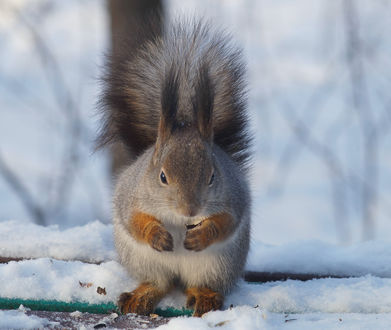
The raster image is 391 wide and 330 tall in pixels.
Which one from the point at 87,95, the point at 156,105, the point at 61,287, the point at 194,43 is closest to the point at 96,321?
the point at 61,287

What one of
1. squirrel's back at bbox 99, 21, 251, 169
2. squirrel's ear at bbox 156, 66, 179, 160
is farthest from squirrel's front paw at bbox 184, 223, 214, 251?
squirrel's back at bbox 99, 21, 251, 169

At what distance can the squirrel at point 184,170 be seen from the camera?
1.60 m

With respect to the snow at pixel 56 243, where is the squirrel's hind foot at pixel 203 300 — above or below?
below

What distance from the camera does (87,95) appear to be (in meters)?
5.79

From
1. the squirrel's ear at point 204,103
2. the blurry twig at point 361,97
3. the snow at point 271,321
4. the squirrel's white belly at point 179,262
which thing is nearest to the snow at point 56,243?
the squirrel's white belly at point 179,262

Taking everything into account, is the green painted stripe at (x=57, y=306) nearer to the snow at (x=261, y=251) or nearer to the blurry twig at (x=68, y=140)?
the snow at (x=261, y=251)

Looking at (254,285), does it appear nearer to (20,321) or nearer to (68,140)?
(20,321)

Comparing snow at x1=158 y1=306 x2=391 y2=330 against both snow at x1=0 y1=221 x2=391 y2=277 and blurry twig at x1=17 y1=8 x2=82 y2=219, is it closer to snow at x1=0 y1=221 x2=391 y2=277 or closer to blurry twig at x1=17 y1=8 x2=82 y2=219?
snow at x1=0 y1=221 x2=391 y2=277

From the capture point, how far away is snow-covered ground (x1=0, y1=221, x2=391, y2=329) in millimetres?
1449

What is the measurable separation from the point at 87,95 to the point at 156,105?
392cm

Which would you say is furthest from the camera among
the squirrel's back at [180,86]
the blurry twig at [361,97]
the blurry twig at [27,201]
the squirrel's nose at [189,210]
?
the blurry twig at [27,201]

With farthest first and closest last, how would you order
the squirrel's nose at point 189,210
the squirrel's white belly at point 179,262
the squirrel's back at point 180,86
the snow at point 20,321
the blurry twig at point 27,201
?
the blurry twig at point 27,201
the squirrel's back at point 180,86
the squirrel's white belly at point 179,262
the squirrel's nose at point 189,210
the snow at point 20,321

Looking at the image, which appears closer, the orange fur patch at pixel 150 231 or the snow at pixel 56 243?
the orange fur patch at pixel 150 231

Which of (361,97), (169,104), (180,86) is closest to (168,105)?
(169,104)
